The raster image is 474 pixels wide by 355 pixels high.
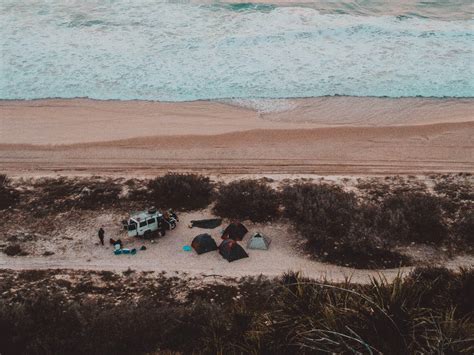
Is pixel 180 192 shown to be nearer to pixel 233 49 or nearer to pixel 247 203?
pixel 247 203

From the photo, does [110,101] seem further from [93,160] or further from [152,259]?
[152,259]

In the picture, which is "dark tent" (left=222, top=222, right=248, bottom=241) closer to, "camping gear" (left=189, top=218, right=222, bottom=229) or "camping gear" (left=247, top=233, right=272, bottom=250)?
"camping gear" (left=247, top=233, right=272, bottom=250)

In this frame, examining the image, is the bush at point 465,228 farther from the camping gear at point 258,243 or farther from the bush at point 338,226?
the camping gear at point 258,243

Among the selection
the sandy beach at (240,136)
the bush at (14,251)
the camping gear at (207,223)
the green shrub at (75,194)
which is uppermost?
the sandy beach at (240,136)

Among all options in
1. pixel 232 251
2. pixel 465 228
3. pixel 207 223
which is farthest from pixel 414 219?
pixel 207 223

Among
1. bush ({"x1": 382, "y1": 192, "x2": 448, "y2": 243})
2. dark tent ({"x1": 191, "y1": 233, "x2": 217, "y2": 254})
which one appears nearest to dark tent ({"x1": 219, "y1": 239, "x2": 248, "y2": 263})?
dark tent ({"x1": 191, "y1": 233, "x2": 217, "y2": 254})

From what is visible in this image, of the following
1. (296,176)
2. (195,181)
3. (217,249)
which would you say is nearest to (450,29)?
(296,176)

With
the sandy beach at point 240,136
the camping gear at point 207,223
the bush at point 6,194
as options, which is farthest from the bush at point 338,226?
the bush at point 6,194
